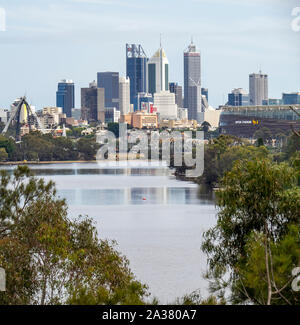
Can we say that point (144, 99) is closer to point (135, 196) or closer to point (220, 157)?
point (220, 157)

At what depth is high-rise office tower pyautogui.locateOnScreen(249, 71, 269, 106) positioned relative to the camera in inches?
2616

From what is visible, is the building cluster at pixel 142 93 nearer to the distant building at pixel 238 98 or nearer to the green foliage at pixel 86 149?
the distant building at pixel 238 98

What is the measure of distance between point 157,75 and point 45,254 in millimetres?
85614

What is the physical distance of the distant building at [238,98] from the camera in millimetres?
71688

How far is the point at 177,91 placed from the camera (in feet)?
289

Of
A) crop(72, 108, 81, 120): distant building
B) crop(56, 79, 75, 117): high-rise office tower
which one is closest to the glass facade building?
crop(56, 79, 75, 117): high-rise office tower

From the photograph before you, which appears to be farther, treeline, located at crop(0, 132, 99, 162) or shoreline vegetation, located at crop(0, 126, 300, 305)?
treeline, located at crop(0, 132, 99, 162)

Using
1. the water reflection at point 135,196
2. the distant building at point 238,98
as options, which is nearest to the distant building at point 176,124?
the distant building at point 238,98

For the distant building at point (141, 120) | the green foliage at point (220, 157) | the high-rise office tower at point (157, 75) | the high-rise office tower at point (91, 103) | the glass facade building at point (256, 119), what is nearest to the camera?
the green foliage at point (220, 157)

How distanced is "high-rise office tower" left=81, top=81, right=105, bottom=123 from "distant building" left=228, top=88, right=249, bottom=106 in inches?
505

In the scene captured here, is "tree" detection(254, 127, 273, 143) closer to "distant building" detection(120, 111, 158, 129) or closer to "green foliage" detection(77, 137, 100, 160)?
"green foliage" detection(77, 137, 100, 160)

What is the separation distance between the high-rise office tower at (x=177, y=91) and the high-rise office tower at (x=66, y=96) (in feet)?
37.3

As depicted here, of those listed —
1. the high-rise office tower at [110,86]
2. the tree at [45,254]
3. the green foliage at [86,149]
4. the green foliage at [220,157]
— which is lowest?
the green foliage at [86,149]

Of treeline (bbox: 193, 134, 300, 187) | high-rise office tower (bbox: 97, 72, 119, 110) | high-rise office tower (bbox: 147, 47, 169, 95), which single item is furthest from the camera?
high-rise office tower (bbox: 97, 72, 119, 110)
